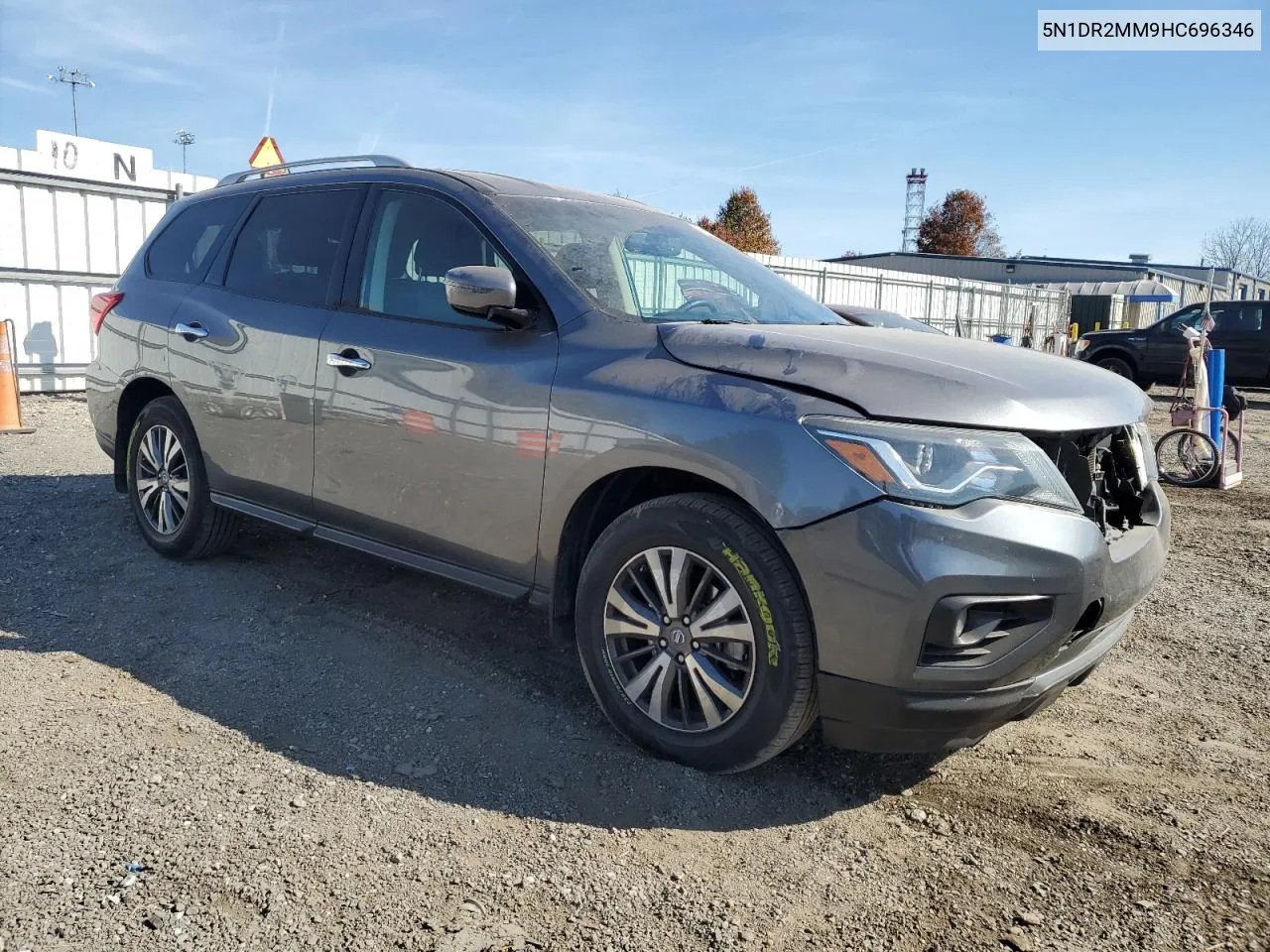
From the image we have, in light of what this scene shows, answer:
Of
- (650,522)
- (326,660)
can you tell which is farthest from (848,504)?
(326,660)

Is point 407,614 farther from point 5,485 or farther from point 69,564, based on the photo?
point 5,485

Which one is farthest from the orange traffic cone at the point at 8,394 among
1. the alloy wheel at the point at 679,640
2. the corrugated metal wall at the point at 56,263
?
the alloy wheel at the point at 679,640

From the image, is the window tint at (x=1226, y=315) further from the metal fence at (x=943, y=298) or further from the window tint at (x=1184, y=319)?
the metal fence at (x=943, y=298)

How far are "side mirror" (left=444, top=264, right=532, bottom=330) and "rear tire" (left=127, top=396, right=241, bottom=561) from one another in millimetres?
2124

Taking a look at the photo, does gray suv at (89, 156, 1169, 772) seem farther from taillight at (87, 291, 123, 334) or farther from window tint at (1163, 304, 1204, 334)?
window tint at (1163, 304, 1204, 334)

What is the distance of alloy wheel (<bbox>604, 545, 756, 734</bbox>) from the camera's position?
286 centimetres

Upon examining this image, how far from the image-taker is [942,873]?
8.46 feet

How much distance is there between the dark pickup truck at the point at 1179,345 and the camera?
58.5ft

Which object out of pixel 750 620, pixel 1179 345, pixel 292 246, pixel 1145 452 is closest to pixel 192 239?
pixel 292 246

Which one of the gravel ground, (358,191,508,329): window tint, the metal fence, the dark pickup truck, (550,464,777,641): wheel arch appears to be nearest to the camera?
the gravel ground

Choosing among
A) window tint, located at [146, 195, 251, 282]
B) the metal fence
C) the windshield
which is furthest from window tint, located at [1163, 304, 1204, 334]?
window tint, located at [146, 195, 251, 282]

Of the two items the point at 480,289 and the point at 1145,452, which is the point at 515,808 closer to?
the point at 480,289

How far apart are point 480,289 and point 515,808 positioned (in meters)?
1.62

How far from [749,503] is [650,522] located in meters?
0.33
